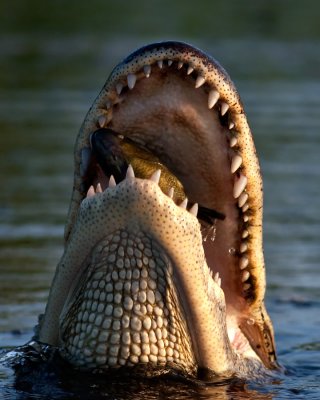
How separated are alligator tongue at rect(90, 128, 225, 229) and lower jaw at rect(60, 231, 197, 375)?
331 mm

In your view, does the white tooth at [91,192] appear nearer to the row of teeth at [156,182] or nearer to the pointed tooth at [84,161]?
the row of teeth at [156,182]

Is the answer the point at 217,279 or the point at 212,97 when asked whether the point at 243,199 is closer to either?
the point at 217,279

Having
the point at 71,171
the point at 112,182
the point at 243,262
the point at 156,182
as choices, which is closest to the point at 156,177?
the point at 156,182

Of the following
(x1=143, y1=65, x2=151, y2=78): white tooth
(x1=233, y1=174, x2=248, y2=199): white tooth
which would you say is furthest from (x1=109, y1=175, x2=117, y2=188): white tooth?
(x1=233, y1=174, x2=248, y2=199): white tooth

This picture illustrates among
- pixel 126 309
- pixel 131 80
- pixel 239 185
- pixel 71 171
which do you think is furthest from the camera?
pixel 71 171

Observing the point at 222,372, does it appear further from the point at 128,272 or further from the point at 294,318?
the point at 294,318

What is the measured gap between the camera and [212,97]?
15.9ft

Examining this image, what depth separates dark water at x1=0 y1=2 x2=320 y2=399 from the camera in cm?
632

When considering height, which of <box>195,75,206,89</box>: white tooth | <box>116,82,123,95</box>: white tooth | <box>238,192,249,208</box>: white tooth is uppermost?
<box>116,82,123,95</box>: white tooth

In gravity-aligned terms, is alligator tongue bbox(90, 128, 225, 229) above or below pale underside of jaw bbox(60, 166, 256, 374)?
above

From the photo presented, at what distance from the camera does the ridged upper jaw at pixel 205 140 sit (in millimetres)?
4801

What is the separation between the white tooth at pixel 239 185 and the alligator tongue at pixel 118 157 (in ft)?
0.75

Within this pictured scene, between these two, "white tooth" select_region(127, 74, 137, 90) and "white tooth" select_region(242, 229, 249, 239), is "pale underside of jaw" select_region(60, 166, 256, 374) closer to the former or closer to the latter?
"white tooth" select_region(242, 229, 249, 239)

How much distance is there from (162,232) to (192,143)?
1.95 feet
